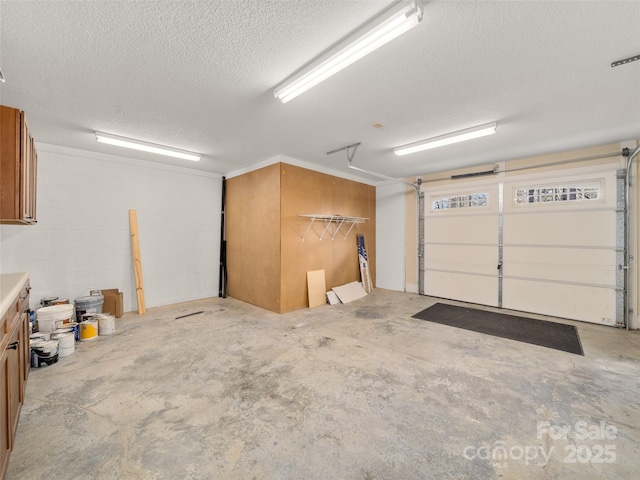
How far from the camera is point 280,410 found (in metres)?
2.02

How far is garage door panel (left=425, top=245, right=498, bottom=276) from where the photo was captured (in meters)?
4.96

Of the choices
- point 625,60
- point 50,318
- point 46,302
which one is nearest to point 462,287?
point 625,60

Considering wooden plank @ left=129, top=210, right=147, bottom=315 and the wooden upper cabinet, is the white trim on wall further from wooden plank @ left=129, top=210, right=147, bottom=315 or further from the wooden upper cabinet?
the wooden upper cabinet

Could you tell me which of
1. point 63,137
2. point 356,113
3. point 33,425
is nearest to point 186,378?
point 33,425

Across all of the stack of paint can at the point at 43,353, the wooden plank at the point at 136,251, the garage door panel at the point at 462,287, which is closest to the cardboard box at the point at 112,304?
the wooden plank at the point at 136,251

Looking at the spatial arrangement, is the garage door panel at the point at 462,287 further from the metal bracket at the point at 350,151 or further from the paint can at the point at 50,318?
the paint can at the point at 50,318

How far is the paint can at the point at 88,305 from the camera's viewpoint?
12.2ft

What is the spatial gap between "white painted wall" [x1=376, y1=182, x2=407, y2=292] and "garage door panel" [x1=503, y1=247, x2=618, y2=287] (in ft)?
6.98

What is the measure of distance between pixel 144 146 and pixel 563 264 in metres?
6.91

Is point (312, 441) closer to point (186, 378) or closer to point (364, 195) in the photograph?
point (186, 378)

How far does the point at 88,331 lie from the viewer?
3.34 m

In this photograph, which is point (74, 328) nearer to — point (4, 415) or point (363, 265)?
point (4, 415)

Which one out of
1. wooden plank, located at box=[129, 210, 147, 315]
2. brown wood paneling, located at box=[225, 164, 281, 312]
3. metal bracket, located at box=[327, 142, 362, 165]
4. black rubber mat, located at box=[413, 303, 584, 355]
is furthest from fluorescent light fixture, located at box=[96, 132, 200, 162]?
black rubber mat, located at box=[413, 303, 584, 355]

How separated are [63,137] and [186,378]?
3.78 meters
